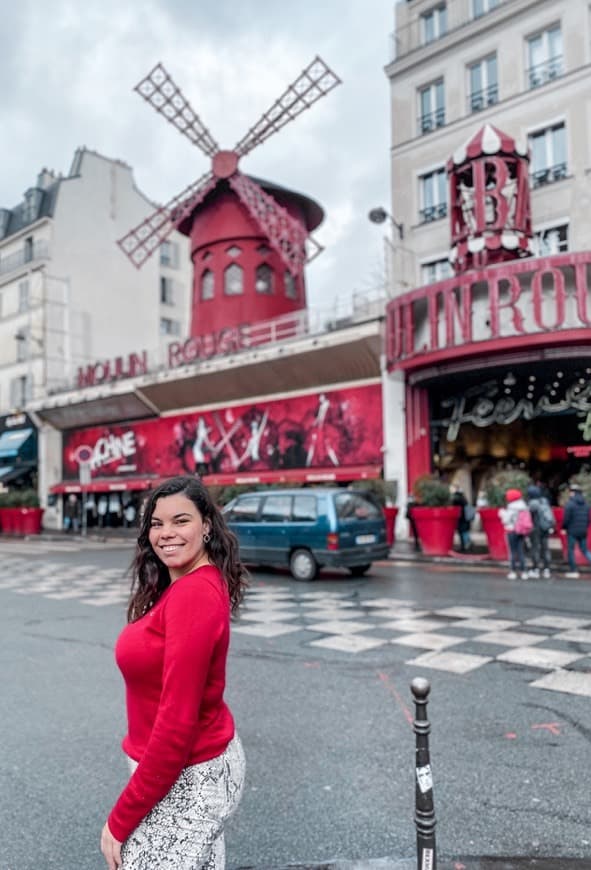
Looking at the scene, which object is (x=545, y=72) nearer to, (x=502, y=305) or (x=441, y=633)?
(x=502, y=305)

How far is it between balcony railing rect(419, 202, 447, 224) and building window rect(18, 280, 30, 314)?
20.0 meters

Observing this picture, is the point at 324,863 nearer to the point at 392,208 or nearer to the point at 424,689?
the point at 424,689

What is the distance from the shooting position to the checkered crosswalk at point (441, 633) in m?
5.72

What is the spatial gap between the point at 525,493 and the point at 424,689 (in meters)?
11.5

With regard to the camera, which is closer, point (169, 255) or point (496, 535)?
point (496, 535)

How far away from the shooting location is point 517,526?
11273 mm

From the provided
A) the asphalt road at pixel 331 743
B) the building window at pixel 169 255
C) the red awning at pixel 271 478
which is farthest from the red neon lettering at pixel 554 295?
the building window at pixel 169 255

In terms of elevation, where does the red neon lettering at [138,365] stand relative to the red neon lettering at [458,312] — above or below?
above

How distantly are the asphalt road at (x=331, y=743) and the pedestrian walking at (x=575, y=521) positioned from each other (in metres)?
3.80

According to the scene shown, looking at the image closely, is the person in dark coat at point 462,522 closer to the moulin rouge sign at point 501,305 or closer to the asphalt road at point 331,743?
the moulin rouge sign at point 501,305

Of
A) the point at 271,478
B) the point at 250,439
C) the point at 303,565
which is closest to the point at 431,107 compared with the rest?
the point at 250,439

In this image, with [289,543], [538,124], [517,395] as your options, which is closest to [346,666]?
[289,543]

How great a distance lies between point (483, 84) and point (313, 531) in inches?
557

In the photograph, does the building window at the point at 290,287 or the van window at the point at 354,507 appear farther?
the building window at the point at 290,287
